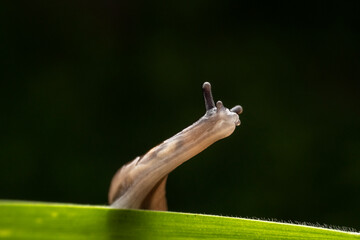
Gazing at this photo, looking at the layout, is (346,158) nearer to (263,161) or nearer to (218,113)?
(263,161)

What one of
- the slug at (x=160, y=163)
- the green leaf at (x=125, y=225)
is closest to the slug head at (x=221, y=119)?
the slug at (x=160, y=163)

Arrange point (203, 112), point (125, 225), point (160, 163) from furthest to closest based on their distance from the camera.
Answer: point (203, 112)
point (160, 163)
point (125, 225)

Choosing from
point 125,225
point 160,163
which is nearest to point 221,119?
point 160,163

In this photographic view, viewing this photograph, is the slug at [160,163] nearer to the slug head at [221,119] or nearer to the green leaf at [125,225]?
the slug head at [221,119]

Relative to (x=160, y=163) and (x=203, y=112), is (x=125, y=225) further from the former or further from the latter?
(x=203, y=112)

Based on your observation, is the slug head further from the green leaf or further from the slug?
the green leaf

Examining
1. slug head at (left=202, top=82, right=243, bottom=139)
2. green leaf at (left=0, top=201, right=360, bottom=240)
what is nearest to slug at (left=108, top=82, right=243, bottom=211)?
slug head at (left=202, top=82, right=243, bottom=139)
